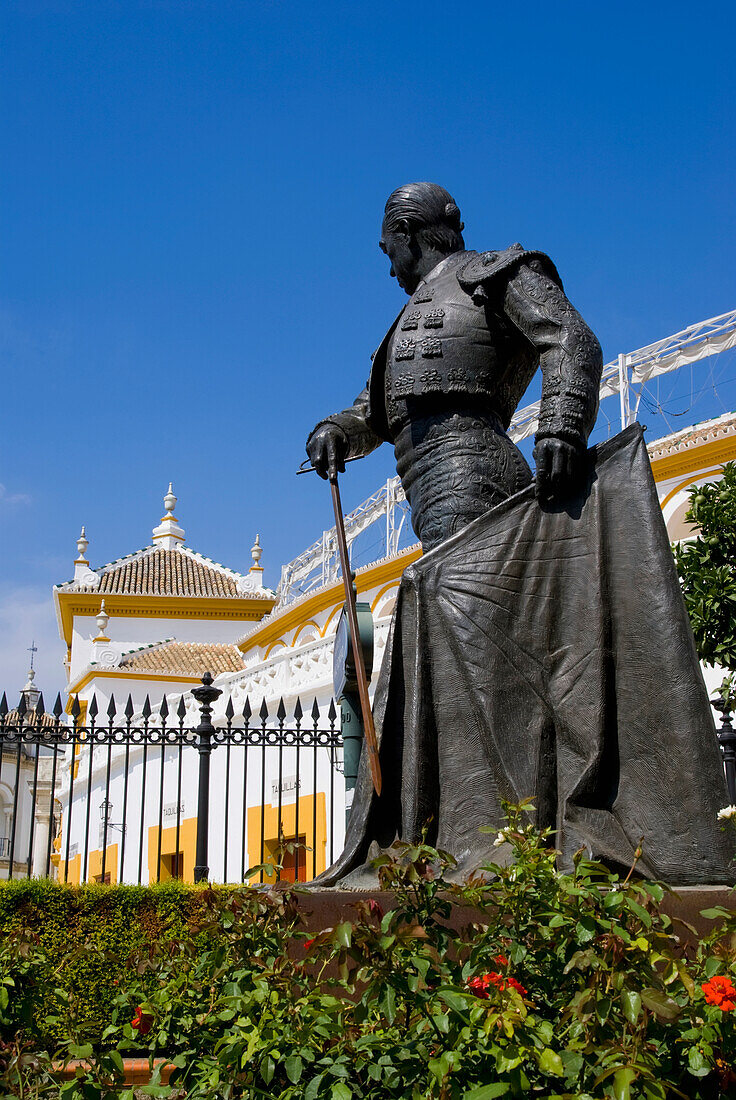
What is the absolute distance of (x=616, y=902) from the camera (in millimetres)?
1913

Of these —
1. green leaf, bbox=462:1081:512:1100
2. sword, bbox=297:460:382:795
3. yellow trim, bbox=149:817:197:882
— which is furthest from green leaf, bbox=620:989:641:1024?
yellow trim, bbox=149:817:197:882

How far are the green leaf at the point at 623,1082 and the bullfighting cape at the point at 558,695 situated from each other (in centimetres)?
131

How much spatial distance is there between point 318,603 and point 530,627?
23236 millimetres

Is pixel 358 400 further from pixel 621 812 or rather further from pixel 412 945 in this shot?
pixel 412 945

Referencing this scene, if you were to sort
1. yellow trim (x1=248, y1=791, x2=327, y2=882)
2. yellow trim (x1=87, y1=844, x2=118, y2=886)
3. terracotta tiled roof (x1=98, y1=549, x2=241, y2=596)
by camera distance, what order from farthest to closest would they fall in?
terracotta tiled roof (x1=98, y1=549, x2=241, y2=596), yellow trim (x1=87, y1=844, x2=118, y2=886), yellow trim (x1=248, y1=791, x2=327, y2=882)

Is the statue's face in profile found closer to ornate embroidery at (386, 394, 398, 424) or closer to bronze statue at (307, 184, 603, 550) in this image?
bronze statue at (307, 184, 603, 550)

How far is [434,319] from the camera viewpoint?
3.96 m

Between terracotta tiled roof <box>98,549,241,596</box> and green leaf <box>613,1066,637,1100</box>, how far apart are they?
3063 cm

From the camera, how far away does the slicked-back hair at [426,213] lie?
4184 millimetres

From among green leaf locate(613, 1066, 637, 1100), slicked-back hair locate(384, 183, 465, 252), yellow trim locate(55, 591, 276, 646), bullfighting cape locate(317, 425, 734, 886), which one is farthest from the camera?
yellow trim locate(55, 591, 276, 646)

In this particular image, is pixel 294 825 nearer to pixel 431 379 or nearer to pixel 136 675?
pixel 431 379

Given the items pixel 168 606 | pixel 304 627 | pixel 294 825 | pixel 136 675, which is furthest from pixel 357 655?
pixel 168 606

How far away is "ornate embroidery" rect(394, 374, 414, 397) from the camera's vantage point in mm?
3928

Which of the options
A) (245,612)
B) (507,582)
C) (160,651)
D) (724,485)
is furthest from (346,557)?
(245,612)
